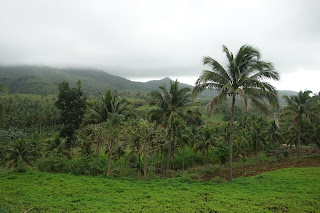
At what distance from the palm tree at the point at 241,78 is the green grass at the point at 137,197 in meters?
5.30

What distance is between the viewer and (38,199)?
9164mm

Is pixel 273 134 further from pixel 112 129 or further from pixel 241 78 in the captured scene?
pixel 112 129

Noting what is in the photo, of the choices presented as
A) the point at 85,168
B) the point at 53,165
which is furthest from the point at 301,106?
the point at 53,165

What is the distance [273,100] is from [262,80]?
1.49 metres

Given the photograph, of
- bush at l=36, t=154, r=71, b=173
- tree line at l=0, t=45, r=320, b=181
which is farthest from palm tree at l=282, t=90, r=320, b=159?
bush at l=36, t=154, r=71, b=173

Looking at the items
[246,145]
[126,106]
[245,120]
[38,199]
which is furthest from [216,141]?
[245,120]

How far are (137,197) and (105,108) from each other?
32.2 feet

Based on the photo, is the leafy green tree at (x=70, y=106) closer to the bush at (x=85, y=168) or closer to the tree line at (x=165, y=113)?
the tree line at (x=165, y=113)

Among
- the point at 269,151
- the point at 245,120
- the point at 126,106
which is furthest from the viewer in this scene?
the point at 245,120

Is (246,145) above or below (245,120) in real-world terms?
below

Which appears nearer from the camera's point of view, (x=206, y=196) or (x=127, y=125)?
(x=206, y=196)

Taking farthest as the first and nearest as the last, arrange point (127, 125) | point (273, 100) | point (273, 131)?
point (273, 131) → point (127, 125) → point (273, 100)

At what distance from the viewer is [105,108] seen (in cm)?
1748

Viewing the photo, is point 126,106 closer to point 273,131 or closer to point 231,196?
point 231,196
